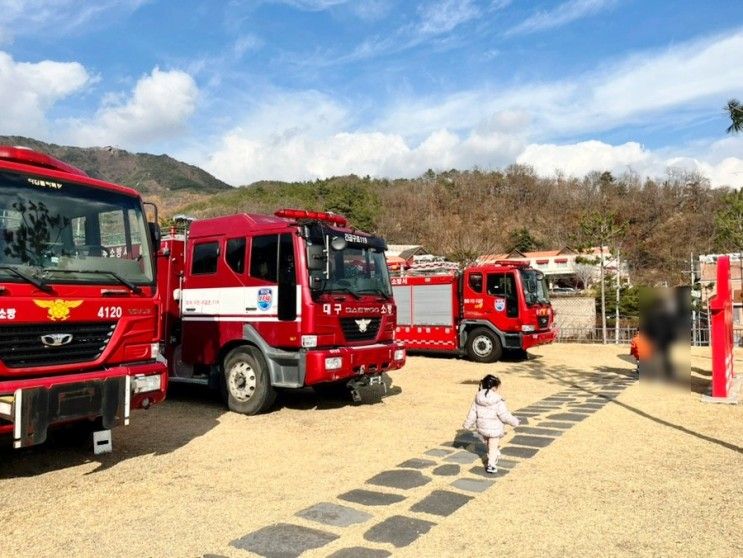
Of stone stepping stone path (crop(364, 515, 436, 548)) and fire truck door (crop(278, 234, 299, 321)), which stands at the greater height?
fire truck door (crop(278, 234, 299, 321))

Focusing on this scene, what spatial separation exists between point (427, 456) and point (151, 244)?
3587mm

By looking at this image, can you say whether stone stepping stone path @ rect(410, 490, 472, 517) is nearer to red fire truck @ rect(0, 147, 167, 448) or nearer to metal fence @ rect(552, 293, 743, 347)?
red fire truck @ rect(0, 147, 167, 448)

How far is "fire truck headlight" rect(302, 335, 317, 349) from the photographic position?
307 inches

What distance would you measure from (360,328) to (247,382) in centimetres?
176

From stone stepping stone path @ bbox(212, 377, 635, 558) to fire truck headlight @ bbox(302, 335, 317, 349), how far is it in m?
2.18

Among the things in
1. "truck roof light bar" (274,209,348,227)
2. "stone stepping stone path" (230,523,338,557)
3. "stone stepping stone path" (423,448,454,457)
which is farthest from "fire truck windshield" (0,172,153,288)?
"stone stepping stone path" (423,448,454,457)

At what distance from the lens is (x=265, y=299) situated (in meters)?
8.18

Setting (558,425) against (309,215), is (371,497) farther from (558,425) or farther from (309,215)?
(309,215)

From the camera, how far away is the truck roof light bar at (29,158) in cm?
523

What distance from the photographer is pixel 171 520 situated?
438 cm

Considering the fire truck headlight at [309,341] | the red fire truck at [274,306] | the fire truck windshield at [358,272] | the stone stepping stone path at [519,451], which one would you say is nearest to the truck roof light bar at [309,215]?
the red fire truck at [274,306]

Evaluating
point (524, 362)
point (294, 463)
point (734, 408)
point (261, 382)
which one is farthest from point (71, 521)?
point (524, 362)

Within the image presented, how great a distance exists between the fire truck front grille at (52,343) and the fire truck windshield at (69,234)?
0.41 metres

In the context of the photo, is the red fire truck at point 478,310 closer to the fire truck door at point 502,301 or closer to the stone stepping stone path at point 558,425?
the fire truck door at point 502,301
